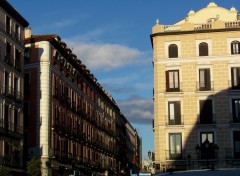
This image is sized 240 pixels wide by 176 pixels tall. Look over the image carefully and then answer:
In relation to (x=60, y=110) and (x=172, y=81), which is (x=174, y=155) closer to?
(x=172, y=81)

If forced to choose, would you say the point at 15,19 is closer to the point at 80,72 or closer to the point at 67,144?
the point at 67,144

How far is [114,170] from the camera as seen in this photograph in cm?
10125

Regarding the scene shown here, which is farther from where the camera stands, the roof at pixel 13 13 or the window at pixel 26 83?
the window at pixel 26 83

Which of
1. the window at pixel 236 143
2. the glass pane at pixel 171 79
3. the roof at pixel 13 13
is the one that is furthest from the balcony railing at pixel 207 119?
the roof at pixel 13 13

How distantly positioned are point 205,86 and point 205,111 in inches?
110

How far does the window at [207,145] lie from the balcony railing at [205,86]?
4.87 m

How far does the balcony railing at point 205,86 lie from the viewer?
55191mm

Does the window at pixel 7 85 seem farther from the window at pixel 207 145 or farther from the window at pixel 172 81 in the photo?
the window at pixel 207 145

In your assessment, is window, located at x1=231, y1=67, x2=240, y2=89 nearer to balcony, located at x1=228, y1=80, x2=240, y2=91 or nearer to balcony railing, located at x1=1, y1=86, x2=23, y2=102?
balcony, located at x1=228, y1=80, x2=240, y2=91

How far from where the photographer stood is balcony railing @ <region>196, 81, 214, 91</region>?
55191 millimetres

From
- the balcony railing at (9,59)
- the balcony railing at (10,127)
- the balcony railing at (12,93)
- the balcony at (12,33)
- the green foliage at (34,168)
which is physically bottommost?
the green foliage at (34,168)

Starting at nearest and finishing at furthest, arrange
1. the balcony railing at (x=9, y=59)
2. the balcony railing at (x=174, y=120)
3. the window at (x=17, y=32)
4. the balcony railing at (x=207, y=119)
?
the balcony railing at (x=9, y=59), the window at (x=17, y=32), the balcony railing at (x=207, y=119), the balcony railing at (x=174, y=120)

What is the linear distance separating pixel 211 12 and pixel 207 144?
19.7 meters

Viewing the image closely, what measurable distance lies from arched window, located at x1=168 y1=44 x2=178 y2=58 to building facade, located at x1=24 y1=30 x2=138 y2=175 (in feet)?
44.3
